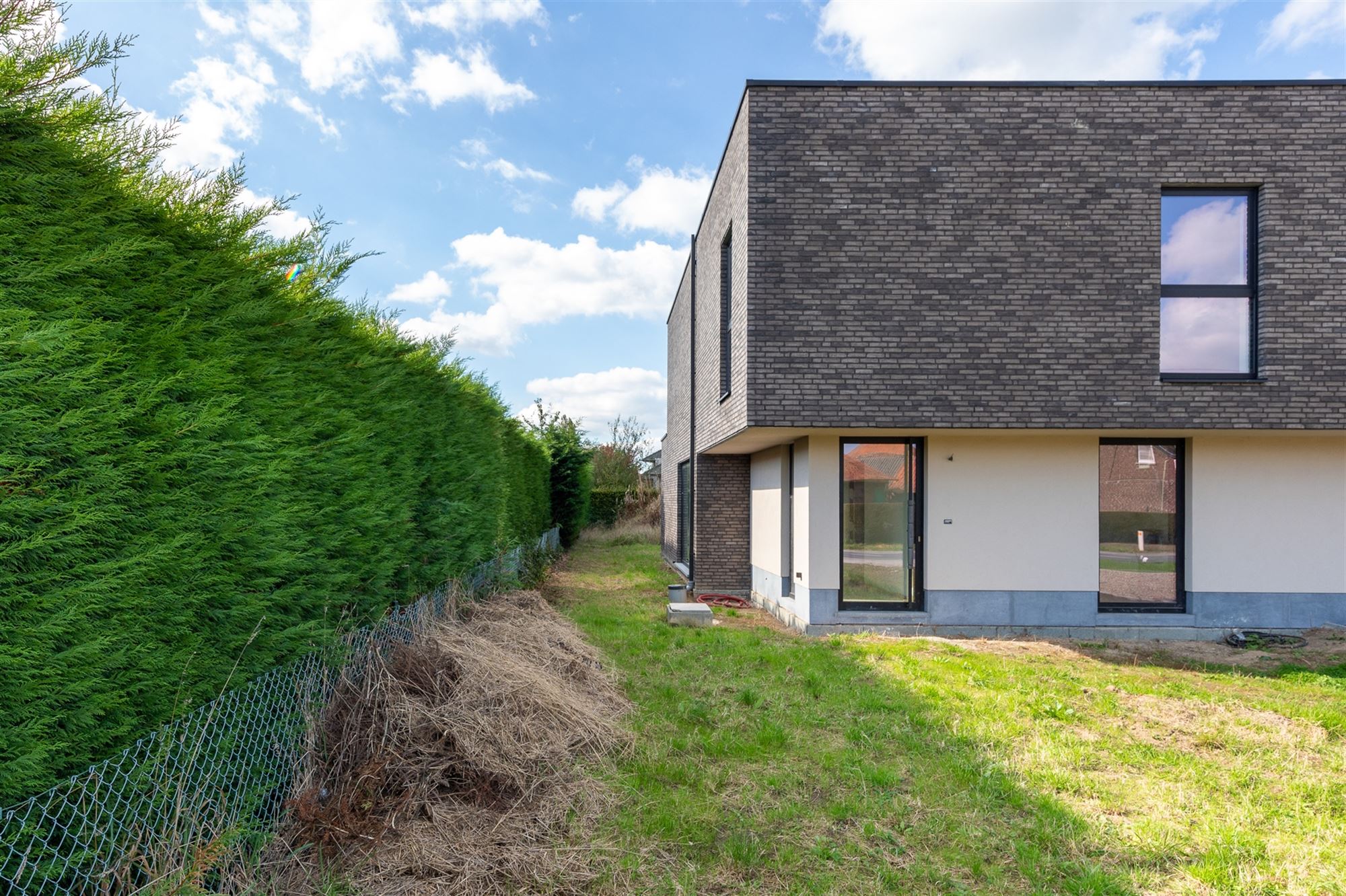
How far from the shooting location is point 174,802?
2.65 metres

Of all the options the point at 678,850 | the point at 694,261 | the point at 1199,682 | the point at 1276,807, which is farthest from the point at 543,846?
the point at 694,261

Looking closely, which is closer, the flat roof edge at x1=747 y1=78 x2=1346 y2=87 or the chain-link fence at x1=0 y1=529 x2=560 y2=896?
the chain-link fence at x1=0 y1=529 x2=560 y2=896

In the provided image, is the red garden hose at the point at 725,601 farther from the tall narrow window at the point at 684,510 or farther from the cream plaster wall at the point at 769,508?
the tall narrow window at the point at 684,510

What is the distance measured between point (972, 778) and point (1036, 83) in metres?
8.27

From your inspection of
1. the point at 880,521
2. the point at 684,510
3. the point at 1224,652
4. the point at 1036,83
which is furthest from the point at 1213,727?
the point at 684,510

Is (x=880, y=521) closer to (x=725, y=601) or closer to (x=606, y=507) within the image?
(x=725, y=601)

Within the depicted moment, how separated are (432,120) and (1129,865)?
27.9 feet

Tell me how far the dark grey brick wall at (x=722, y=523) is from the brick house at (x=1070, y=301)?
13.0 feet

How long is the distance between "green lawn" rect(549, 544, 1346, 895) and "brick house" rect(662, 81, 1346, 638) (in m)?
1.88

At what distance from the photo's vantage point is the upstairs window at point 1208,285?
8.40 m

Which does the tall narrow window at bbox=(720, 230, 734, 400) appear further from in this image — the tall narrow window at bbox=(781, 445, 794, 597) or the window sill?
the window sill

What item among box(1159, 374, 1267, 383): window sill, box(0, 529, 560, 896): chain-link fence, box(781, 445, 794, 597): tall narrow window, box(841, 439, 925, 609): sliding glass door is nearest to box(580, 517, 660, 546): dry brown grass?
box(781, 445, 794, 597): tall narrow window

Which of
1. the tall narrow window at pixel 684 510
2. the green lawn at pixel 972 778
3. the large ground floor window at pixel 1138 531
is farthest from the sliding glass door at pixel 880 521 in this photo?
the tall narrow window at pixel 684 510

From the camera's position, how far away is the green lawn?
11.0ft
